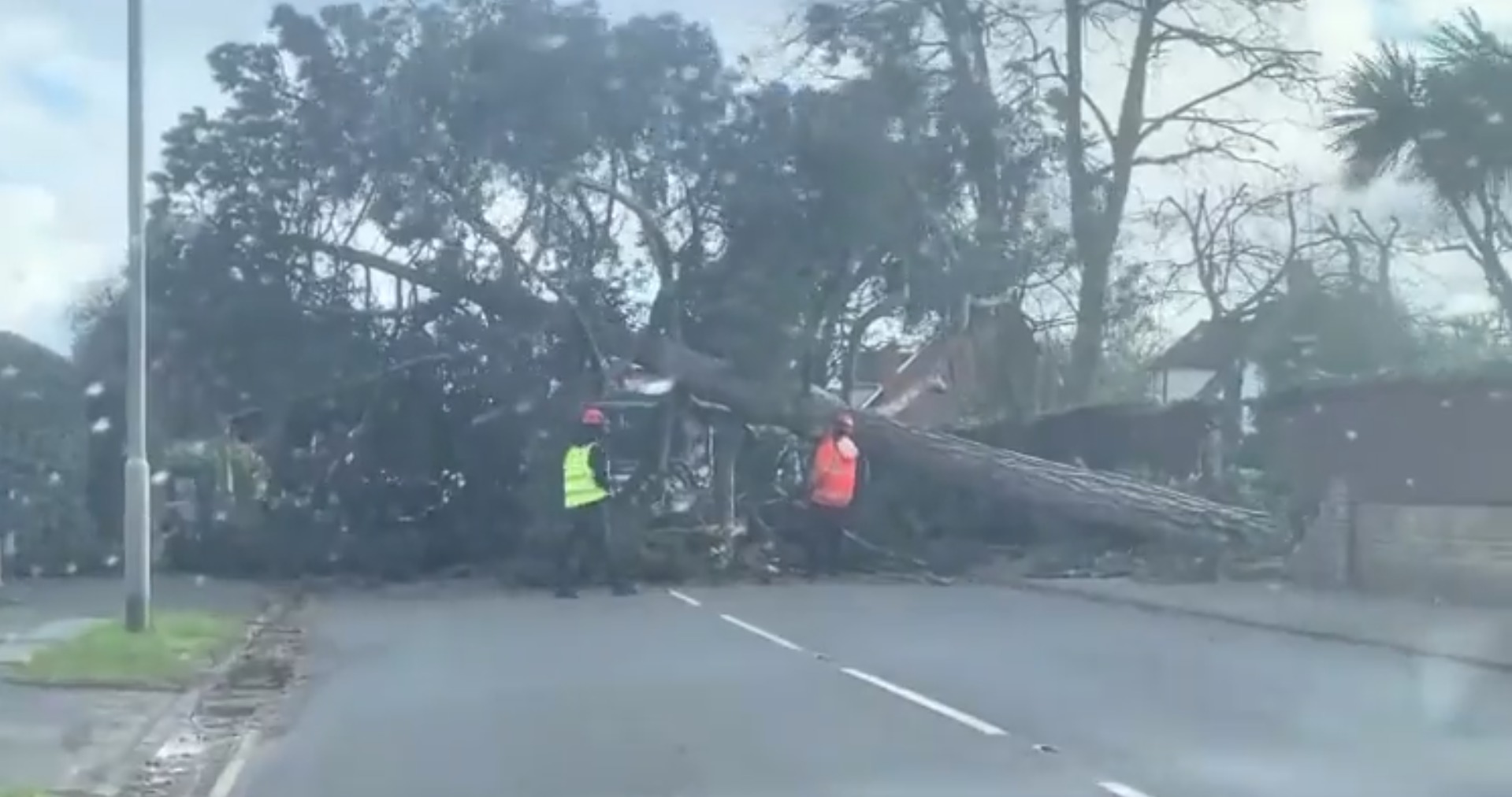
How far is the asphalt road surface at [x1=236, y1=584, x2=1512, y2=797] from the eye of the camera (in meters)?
12.1

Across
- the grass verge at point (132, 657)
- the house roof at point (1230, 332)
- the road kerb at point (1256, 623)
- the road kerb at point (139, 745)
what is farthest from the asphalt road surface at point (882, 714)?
the house roof at point (1230, 332)

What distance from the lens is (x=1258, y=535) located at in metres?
30.0

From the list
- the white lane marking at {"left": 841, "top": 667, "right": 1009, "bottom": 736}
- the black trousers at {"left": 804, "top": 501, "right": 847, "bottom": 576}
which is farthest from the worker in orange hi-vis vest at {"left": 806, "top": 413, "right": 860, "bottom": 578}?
the white lane marking at {"left": 841, "top": 667, "right": 1009, "bottom": 736}

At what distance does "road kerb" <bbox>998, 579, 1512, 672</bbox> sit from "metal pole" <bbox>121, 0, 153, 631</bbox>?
10393mm

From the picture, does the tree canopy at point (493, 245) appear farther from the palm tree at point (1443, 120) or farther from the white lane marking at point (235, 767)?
the white lane marking at point (235, 767)

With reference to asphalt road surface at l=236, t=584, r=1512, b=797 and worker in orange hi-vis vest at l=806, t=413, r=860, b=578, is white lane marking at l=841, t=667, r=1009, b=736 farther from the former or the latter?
worker in orange hi-vis vest at l=806, t=413, r=860, b=578

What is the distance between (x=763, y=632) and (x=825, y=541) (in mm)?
9607

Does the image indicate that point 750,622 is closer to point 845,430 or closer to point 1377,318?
point 845,430

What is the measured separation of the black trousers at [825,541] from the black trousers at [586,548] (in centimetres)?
294

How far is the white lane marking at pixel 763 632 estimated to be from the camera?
66.8ft

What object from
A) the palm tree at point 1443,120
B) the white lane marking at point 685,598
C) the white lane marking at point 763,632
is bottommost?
the white lane marking at point 685,598

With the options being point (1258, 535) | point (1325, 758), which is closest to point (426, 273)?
point (1258, 535)

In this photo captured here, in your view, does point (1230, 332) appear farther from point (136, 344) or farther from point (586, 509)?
point (136, 344)

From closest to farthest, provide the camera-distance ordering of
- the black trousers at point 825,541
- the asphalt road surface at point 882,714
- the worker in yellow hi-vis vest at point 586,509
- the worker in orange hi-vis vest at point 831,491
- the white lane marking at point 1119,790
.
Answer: the white lane marking at point 1119,790 → the asphalt road surface at point 882,714 → the worker in yellow hi-vis vest at point 586,509 → the worker in orange hi-vis vest at point 831,491 → the black trousers at point 825,541
